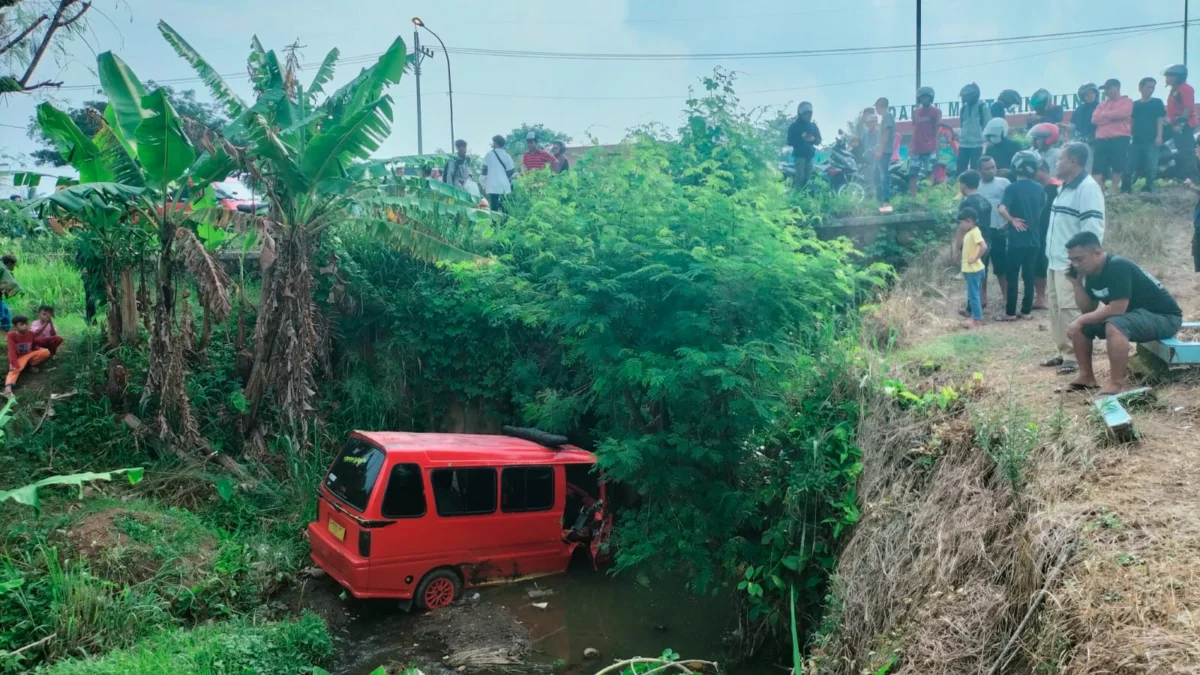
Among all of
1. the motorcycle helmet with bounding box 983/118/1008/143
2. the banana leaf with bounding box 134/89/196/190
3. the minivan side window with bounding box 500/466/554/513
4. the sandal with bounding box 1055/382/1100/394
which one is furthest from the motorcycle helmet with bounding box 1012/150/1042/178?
the banana leaf with bounding box 134/89/196/190

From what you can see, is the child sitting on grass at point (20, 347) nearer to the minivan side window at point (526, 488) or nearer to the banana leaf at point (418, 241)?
the banana leaf at point (418, 241)

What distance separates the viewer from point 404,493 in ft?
28.3

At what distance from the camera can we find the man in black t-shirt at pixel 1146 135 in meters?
13.0

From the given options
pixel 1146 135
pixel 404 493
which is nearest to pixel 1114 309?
pixel 404 493

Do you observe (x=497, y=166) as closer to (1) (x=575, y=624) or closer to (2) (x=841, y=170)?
(2) (x=841, y=170)

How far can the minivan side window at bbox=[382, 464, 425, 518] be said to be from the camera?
853 centimetres

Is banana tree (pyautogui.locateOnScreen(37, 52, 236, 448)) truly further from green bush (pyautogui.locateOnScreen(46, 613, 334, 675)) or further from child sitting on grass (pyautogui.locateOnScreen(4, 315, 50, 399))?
green bush (pyautogui.locateOnScreen(46, 613, 334, 675))

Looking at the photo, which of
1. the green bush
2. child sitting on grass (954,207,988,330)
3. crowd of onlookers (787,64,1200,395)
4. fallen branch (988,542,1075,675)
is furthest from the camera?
child sitting on grass (954,207,988,330)

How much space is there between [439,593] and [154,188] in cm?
596

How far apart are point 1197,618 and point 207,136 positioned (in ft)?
35.8

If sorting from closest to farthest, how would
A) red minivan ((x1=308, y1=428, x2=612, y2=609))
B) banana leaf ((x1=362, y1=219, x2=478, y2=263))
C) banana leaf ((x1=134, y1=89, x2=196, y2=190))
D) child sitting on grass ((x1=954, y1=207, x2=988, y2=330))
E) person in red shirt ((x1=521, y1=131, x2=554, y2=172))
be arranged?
red minivan ((x1=308, y1=428, x2=612, y2=609)) < banana leaf ((x1=134, y1=89, x2=196, y2=190)) < child sitting on grass ((x1=954, y1=207, x2=988, y2=330)) < banana leaf ((x1=362, y1=219, x2=478, y2=263)) < person in red shirt ((x1=521, y1=131, x2=554, y2=172))

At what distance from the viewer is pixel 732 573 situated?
794 centimetres

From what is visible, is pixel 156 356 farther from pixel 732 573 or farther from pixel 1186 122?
pixel 1186 122

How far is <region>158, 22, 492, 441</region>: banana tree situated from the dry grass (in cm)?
679
